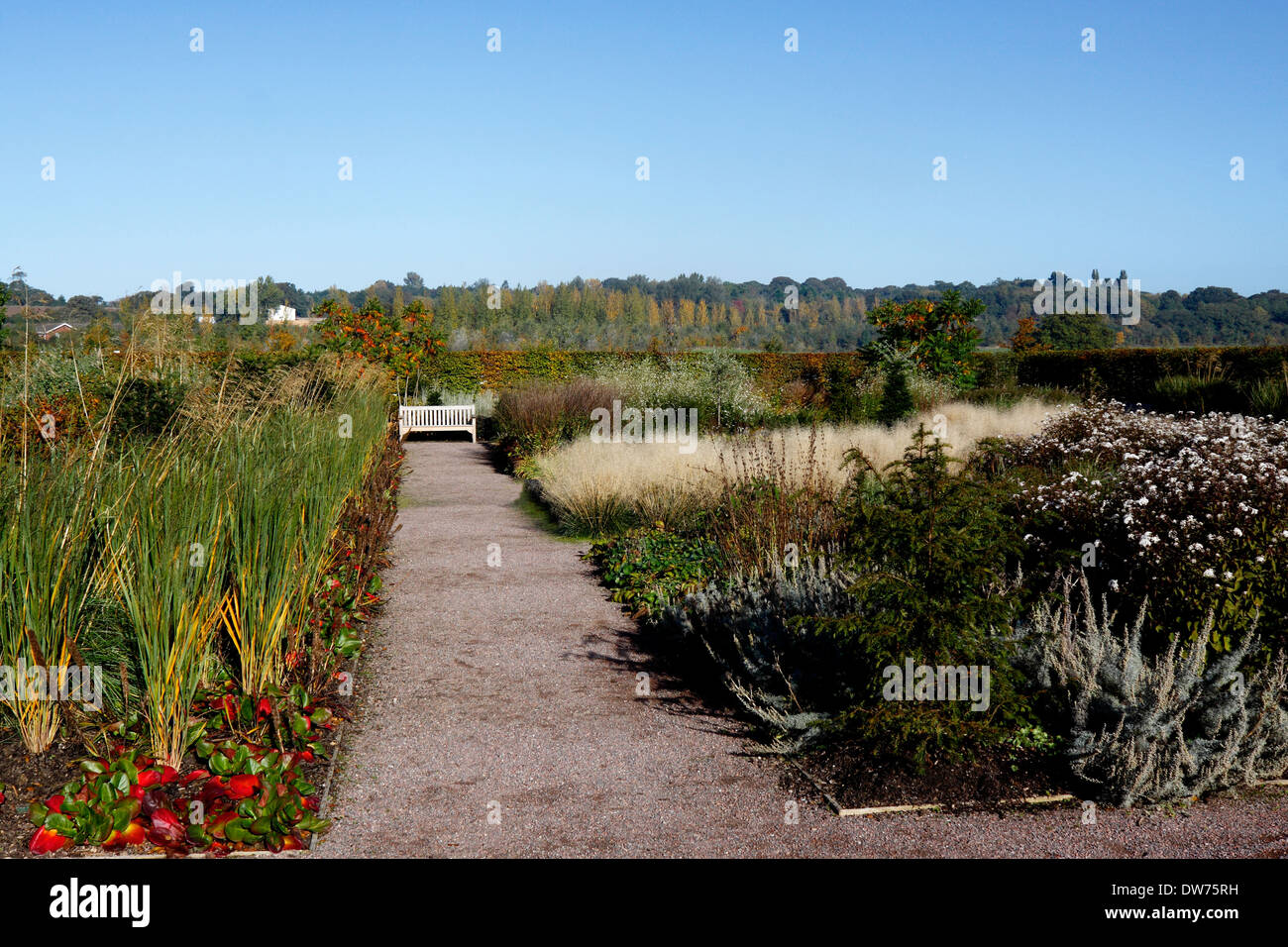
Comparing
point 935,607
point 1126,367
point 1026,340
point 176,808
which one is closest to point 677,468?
point 935,607

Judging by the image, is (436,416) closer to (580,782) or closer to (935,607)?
(580,782)

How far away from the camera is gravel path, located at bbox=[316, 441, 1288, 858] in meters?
3.18

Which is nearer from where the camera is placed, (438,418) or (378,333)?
(438,418)

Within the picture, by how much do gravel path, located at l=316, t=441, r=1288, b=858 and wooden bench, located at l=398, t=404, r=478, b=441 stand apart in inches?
488

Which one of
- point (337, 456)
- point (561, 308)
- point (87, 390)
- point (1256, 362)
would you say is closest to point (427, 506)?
point (87, 390)

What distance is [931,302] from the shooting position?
19406 mm

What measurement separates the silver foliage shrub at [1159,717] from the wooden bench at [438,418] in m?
15.3

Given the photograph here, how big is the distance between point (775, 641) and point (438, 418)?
14778mm

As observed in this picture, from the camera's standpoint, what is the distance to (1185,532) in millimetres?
4395

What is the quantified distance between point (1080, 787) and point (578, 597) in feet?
12.7

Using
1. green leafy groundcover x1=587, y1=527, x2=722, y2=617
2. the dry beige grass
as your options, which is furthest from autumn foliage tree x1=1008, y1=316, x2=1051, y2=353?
green leafy groundcover x1=587, y1=527, x2=722, y2=617

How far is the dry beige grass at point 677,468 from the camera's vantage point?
8.38 meters

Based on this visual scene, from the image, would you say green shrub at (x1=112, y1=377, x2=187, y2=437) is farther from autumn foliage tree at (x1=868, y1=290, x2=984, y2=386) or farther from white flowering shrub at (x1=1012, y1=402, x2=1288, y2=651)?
autumn foliage tree at (x1=868, y1=290, x2=984, y2=386)

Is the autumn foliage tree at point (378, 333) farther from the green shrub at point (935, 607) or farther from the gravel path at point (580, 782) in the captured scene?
the green shrub at point (935, 607)
